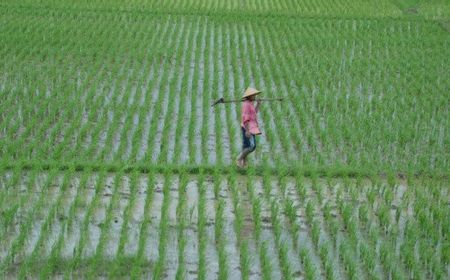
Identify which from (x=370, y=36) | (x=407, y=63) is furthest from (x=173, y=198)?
(x=370, y=36)

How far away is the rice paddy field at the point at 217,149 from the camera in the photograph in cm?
507

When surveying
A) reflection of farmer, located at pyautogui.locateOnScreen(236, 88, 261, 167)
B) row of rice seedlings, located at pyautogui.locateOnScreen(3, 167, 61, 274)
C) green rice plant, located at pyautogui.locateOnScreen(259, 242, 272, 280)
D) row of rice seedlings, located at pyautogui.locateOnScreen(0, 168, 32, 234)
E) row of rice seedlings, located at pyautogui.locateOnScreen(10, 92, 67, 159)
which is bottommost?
green rice plant, located at pyautogui.locateOnScreen(259, 242, 272, 280)

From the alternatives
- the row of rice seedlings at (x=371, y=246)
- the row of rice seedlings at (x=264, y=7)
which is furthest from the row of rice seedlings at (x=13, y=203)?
the row of rice seedlings at (x=264, y=7)

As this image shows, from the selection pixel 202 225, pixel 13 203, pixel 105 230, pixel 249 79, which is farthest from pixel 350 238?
pixel 249 79

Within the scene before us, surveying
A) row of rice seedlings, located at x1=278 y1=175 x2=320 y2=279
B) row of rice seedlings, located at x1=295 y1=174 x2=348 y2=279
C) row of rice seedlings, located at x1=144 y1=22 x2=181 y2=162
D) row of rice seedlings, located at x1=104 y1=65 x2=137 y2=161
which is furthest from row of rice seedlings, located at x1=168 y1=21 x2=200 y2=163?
row of rice seedlings, located at x1=295 y1=174 x2=348 y2=279

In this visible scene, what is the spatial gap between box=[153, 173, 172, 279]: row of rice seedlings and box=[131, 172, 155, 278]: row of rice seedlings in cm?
11

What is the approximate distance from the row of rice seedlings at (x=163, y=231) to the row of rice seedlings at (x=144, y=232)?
0.11 metres

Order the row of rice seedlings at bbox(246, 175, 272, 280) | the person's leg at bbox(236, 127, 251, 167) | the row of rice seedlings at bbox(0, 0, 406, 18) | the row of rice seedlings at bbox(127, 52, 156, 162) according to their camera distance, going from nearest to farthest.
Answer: the row of rice seedlings at bbox(246, 175, 272, 280), the person's leg at bbox(236, 127, 251, 167), the row of rice seedlings at bbox(127, 52, 156, 162), the row of rice seedlings at bbox(0, 0, 406, 18)

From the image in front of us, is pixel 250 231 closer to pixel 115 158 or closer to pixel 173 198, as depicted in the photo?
pixel 173 198

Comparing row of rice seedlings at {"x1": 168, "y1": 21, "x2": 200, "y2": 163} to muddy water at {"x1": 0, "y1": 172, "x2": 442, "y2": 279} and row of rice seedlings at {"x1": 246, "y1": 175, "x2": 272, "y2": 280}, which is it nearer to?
muddy water at {"x1": 0, "y1": 172, "x2": 442, "y2": 279}

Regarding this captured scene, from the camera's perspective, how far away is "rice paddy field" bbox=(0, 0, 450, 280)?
5.07m

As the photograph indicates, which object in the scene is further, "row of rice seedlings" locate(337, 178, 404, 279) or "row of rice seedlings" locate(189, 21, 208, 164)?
"row of rice seedlings" locate(189, 21, 208, 164)

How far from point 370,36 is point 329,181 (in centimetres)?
666

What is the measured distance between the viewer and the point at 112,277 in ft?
15.1
